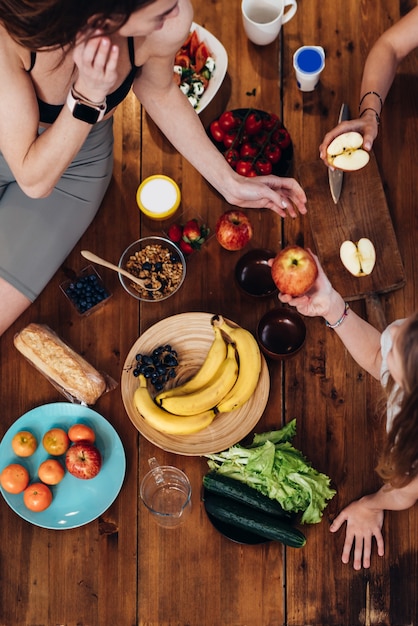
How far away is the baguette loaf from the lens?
1.84 meters

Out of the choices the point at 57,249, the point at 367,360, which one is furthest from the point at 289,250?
the point at 57,249

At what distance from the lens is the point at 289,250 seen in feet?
5.61

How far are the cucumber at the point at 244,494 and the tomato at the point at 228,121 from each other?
105 centimetres

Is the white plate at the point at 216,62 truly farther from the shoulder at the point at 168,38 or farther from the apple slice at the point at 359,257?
the apple slice at the point at 359,257

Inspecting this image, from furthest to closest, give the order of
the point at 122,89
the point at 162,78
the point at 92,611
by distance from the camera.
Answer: the point at 92,611 < the point at 162,78 < the point at 122,89

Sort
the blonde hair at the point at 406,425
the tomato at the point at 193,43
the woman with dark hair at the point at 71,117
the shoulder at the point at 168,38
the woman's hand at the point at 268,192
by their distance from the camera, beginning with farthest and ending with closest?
the tomato at the point at 193,43 < the woman's hand at the point at 268,192 < the shoulder at the point at 168,38 < the blonde hair at the point at 406,425 < the woman with dark hair at the point at 71,117

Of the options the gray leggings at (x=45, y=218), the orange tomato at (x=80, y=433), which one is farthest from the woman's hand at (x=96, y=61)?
the orange tomato at (x=80, y=433)

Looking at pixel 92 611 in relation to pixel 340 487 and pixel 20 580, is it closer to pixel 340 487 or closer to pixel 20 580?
pixel 20 580

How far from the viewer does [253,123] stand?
197 cm

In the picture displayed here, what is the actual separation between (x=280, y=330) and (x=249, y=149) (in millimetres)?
551

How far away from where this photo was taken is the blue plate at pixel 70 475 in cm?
183

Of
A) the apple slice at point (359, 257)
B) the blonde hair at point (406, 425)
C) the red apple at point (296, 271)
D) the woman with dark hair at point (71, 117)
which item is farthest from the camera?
the apple slice at point (359, 257)

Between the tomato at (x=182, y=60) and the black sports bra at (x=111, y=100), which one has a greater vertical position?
the tomato at (x=182, y=60)

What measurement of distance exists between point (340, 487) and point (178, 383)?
564 mm
